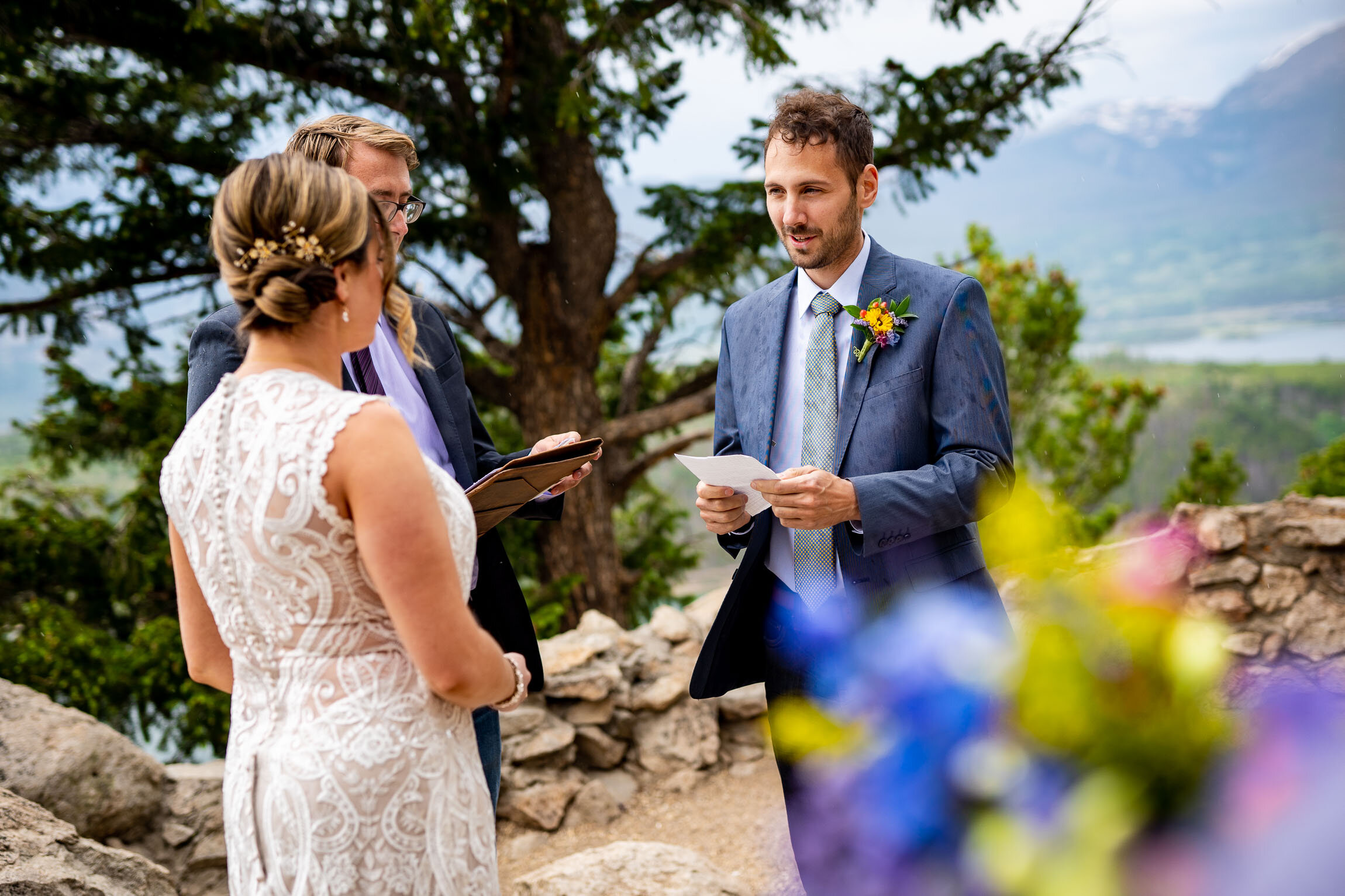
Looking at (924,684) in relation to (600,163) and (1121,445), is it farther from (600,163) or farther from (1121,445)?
(1121,445)

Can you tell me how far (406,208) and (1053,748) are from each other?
6.80 ft

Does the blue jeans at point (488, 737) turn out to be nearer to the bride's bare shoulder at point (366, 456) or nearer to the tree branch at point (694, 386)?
the bride's bare shoulder at point (366, 456)

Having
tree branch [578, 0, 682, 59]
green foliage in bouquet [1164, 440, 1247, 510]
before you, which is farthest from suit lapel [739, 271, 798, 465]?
green foliage in bouquet [1164, 440, 1247, 510]

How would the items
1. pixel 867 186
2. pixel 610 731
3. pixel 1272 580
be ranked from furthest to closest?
1. pixel 610 731
2. pixel 1272 580
3. pixel 867 186

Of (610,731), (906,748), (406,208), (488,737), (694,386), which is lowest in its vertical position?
(610,731)

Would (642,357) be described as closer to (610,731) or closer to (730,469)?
(610,731)

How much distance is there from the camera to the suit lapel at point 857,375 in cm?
240

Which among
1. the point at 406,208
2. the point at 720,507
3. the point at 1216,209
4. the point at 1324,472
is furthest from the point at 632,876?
the point at 1216,209

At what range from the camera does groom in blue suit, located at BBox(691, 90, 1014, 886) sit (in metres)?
2.24

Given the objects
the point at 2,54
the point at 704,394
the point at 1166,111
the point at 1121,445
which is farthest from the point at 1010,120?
the point at 1166,111

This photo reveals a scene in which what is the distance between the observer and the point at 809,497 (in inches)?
83.9

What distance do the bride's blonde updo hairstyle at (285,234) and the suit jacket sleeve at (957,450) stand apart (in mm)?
1274

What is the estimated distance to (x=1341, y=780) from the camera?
0.57 meters

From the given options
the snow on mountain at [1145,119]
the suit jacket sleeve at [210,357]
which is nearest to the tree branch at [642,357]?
the suit jacket sleeve at [210,357]
